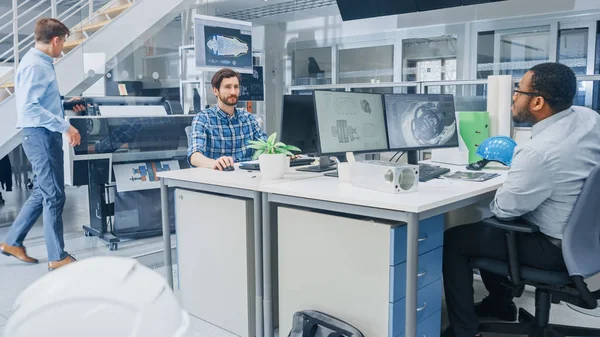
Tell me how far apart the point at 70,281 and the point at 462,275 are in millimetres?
1817

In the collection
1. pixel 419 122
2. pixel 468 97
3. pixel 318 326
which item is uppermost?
pixel 468 97

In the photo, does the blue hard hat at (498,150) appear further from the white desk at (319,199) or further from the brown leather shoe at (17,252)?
the brown leather shoe at (17,252)

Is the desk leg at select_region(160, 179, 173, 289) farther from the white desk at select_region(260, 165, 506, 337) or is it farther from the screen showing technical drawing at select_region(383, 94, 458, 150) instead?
the screen showing technical drawing at select_region(383, 94, 458, 150)

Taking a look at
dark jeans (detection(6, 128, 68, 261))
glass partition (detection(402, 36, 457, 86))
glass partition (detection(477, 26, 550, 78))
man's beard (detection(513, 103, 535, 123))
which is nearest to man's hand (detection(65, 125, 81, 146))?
dark jeans (detection(6, 128, 68, 261))

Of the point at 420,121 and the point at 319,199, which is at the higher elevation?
the point at 420,121

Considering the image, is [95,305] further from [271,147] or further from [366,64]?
[366,64]

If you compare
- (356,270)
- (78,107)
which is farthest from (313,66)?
(356,270)

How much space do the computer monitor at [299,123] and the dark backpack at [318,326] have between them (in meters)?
0.83

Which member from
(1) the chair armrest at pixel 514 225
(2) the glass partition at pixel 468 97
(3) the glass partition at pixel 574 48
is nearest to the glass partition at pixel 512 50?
(3) the glass partition at pixel 574 48

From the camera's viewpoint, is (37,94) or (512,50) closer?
(37,94)

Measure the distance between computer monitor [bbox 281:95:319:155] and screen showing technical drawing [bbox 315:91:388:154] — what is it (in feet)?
0.72

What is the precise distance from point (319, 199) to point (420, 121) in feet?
3.07

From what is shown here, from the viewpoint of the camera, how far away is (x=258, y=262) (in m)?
2.17

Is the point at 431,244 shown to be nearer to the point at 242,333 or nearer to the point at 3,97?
the point at 242,333
